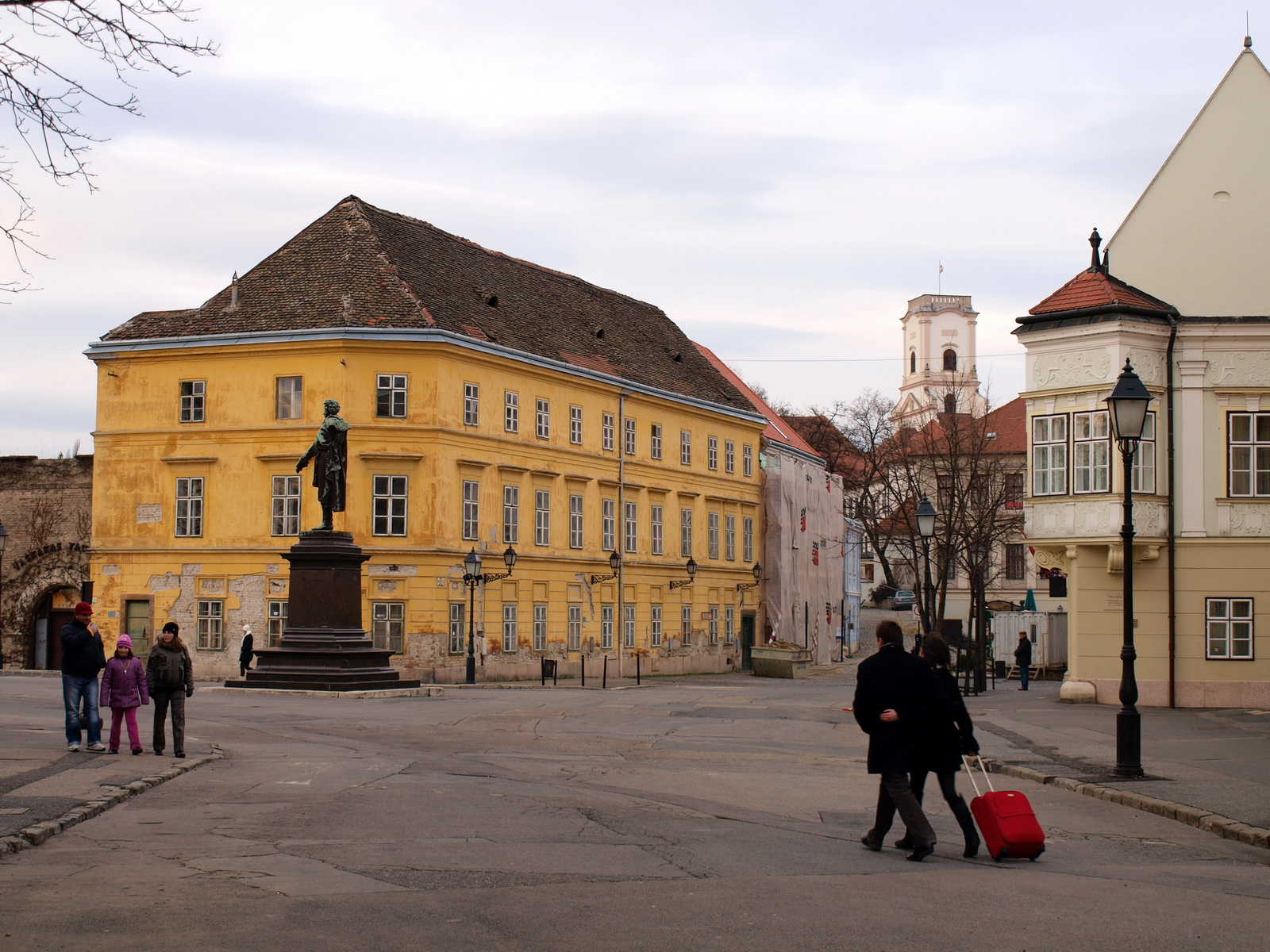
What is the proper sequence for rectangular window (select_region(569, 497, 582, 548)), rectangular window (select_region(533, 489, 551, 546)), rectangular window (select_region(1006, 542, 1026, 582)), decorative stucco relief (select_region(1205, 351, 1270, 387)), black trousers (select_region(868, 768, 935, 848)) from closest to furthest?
1. black trousers (select_region(868, 768, 935, 848))
2. decorative stucco relief (select_region(1205, 351, 1270, 387))
3. rectangular window (select_region(533, 489, 551, 546))
4. rectangular window (select_region(569, 497, 582, 548))
5. rectangular window (select_region(1006, 542, 1026, 582))

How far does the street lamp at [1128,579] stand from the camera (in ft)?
55.1

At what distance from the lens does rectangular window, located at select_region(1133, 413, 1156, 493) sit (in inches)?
1190

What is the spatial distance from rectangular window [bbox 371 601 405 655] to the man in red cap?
23.5 metres

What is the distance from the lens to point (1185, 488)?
99.2ft

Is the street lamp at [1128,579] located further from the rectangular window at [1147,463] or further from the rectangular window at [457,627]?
the rectangular window at [457,627]

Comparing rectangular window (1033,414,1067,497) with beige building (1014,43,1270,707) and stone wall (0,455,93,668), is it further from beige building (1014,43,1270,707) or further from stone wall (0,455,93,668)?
stone wall (0,455,93,668)

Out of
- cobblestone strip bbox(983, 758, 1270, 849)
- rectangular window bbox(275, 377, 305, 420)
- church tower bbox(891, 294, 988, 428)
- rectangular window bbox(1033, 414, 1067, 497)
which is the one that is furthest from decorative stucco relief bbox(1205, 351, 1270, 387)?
church tower bbox(891, 294, 988, 428)

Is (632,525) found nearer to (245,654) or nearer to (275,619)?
(275,619)

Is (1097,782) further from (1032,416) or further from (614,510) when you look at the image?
(614,510)

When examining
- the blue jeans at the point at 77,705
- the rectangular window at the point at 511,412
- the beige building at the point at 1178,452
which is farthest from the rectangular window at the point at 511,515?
the blue jeans at the point at 77,705

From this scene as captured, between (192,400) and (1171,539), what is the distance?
93.1 ft

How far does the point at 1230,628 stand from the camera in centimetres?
2983

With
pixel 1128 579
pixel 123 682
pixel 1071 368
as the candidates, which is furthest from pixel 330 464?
pixel 1128 579

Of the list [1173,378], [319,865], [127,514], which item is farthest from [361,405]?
[319,865]
